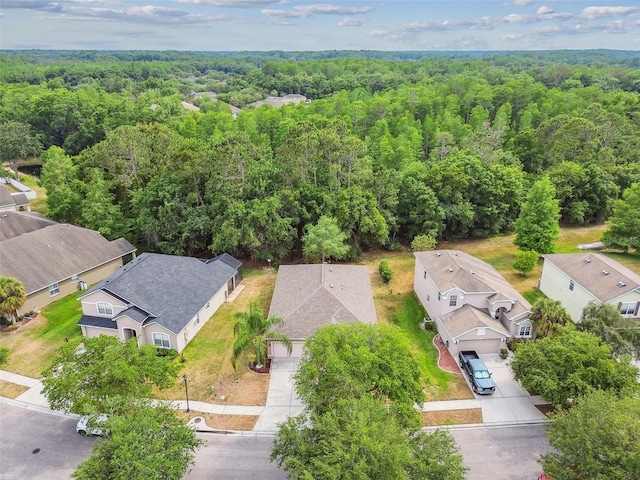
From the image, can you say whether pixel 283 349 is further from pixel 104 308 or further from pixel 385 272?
pixel 385 272

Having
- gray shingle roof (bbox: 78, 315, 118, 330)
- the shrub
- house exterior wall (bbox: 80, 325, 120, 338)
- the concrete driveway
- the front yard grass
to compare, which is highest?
the shrub

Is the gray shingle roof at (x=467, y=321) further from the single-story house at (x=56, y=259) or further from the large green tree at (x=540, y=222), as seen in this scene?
the single-story house at (x=56, y=259)

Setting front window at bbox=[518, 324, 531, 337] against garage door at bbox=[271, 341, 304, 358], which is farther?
front window at bbox=[518, 324, 531, 337]

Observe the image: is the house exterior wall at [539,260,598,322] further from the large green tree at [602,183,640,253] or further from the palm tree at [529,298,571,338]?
the large green tree at [602,183,640,253]

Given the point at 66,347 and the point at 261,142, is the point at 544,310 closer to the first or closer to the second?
the point at 66,347

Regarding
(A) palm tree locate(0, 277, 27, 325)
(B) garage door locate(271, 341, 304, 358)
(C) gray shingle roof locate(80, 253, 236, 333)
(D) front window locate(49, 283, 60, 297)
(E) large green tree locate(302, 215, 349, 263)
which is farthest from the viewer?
(E) large green tree locate(302, 215, 349, 263)

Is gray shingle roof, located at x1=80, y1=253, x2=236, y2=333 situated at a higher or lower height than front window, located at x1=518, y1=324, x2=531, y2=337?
higher

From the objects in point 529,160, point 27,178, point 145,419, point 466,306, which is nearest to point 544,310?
point 466,306

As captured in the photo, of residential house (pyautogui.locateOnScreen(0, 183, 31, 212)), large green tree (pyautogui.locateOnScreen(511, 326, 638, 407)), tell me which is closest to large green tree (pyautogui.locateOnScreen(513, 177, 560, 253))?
large green tree (pyautogui.locateOnScreen(511, 326, 638, 407))
